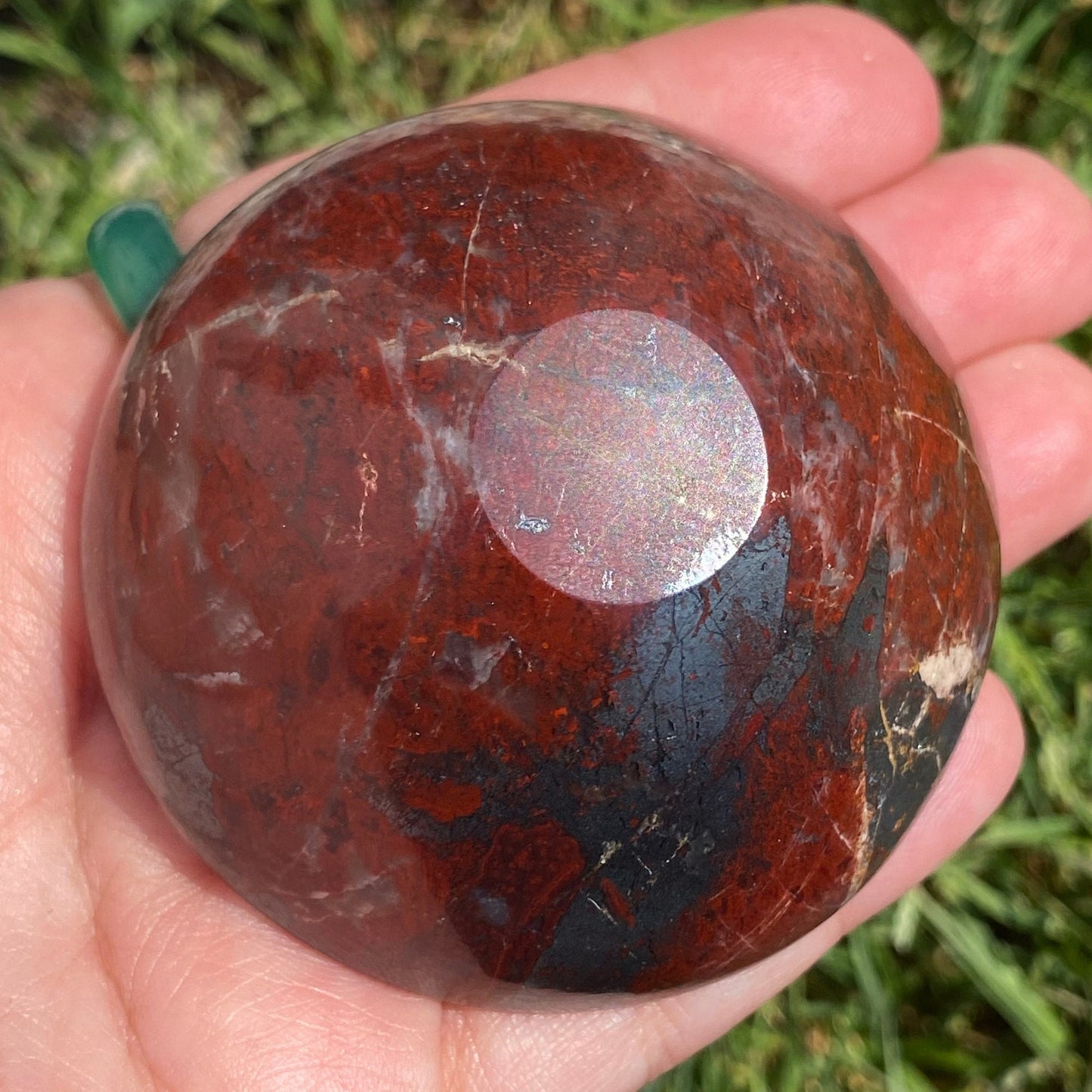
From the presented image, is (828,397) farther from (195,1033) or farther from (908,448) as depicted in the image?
(195,1033)

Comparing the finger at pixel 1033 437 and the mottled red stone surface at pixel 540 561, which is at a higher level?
the mottled red stone surface at pixel 540 561

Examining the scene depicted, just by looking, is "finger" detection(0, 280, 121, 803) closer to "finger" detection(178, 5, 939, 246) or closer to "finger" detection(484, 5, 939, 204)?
"finger" detection(178, 5, 939, 246)

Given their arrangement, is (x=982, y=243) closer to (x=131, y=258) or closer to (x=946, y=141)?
(x=946, y=141)

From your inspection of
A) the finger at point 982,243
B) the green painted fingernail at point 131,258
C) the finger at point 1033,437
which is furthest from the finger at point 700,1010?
the green painted fingernail at point 131,258

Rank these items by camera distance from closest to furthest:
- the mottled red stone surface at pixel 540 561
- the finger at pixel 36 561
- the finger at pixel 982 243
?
the mottled red stone surface at pixel 540 561 → the finger at pixel 36 561 → the finger at pixel 982 243

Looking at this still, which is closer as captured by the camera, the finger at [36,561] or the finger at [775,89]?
→ the finger at [36,561]

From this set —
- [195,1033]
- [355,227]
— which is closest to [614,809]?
[355,227]

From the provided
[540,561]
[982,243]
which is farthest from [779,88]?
[540,561]

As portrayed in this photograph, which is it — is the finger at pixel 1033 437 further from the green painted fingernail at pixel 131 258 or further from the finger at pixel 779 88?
the green painted fingernail at pixel 131 258
